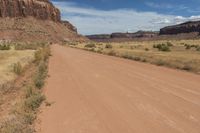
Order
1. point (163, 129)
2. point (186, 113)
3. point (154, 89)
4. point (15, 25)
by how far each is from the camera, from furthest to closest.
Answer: point (15, 25)
point (154, 89)
point (186, 113)
point (163, 129)

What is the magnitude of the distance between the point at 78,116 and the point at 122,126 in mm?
1613

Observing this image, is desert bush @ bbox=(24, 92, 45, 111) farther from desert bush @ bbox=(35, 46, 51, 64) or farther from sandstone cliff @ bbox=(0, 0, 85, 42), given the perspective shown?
sandstone cliff @ bbox=(0, 0, 85, 42)

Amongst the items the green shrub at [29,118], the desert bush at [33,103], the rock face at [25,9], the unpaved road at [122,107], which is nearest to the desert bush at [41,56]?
A: the unpaved road at [122,107]

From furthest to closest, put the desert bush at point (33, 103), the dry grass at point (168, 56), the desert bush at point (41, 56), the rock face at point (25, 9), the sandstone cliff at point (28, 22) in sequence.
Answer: the rock face at point (25, 9) < the sandstone cliff at point (28, 22) < the desert bush at point (41, 56) < the dry grass at point (168, 56) < the desert bush at point (33, 103)

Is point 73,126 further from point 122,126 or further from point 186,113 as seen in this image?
point 186,113

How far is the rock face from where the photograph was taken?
173 m

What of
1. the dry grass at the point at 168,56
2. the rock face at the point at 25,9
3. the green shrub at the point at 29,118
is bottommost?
the dry grass at the point at 168,56

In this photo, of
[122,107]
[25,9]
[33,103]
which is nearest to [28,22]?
[25,9]

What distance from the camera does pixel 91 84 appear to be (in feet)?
47.9

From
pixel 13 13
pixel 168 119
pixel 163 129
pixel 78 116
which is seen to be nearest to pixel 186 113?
pixel 168 119

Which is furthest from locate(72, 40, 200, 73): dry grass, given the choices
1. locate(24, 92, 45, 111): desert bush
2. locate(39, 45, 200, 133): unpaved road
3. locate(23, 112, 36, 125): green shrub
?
locate(23, 112, 36, 125): green shrub

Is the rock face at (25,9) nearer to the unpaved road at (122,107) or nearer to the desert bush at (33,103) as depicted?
the unpaved road at (122,107)

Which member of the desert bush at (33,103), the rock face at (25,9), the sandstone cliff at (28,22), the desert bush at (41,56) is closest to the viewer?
the desert bush at (33,103)

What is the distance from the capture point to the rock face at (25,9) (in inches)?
6811
